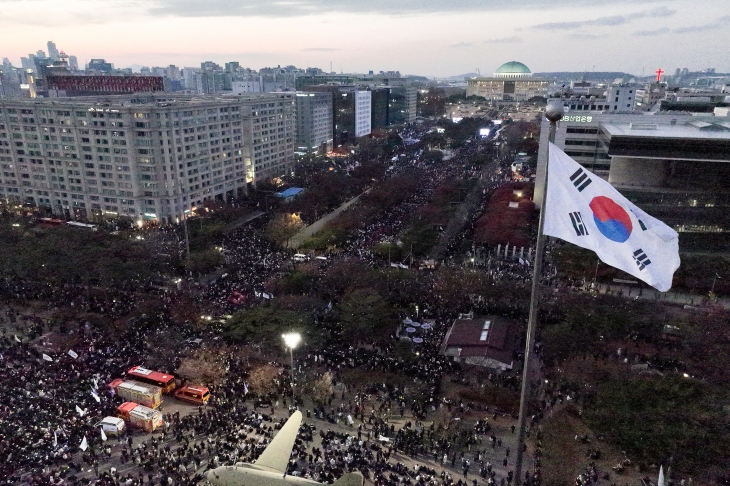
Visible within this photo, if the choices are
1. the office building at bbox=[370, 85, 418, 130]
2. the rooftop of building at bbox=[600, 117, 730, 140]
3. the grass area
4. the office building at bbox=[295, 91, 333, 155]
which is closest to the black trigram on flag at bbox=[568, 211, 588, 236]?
the grass area

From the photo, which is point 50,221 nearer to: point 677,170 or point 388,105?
point 677,170

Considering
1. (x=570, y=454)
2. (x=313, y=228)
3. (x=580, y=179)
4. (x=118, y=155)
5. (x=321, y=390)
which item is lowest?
(x=321, y=390)

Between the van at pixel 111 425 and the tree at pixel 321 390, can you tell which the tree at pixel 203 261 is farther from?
the tree at pixel 321 390

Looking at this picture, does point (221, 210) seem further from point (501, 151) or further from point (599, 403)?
point (501, 151)

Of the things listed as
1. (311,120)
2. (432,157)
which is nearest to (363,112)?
(311,120)

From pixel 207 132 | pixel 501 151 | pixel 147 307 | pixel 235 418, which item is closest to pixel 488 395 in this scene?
pixel 235 418

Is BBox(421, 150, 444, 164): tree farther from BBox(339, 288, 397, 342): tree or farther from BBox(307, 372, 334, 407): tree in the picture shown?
BBox(307, 372, 334, 407): tree
